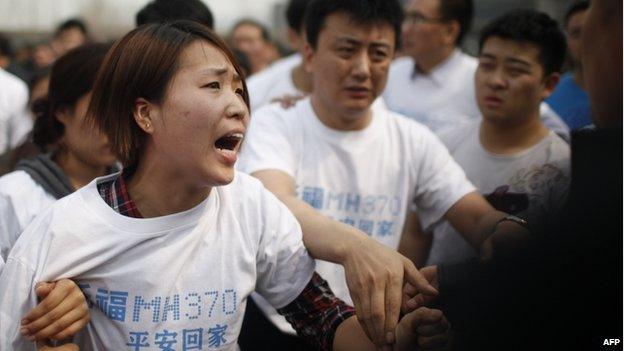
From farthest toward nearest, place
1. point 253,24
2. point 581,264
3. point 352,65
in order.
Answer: point 253,24
point 352,65
point 581,264

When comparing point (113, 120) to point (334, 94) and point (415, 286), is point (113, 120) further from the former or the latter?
point (334, 94)

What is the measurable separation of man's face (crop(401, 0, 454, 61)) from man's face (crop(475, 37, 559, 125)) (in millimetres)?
1346

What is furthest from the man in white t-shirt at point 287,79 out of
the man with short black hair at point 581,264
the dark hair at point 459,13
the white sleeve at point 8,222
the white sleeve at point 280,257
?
the man with short black hair at point 581,264

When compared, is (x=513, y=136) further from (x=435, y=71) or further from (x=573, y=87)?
(x=435, y=71)

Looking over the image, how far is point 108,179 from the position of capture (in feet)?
7.05

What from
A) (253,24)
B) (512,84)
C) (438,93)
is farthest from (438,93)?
(253,24)

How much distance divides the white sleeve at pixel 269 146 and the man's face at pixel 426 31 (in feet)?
6.61

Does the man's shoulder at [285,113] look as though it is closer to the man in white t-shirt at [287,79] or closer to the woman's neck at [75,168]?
the woman's neck at [75,168]

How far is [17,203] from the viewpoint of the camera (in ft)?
8.63

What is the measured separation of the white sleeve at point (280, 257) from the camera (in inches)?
85.7

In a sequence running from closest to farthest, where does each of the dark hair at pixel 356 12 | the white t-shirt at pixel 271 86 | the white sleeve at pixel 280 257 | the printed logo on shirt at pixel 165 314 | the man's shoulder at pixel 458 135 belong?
the printed logo on shirt at pixel 165 314 < the white sleeve at pixel 280 257 < the dark hair at pixel 356 12 < the man's shoulder at pixel 458 135 < the white t-shirt at pixel 271 86

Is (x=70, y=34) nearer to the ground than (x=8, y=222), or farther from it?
nearer to the ground

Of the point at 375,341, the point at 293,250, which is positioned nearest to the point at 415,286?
the point at 375,341

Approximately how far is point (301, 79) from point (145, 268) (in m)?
2.63
